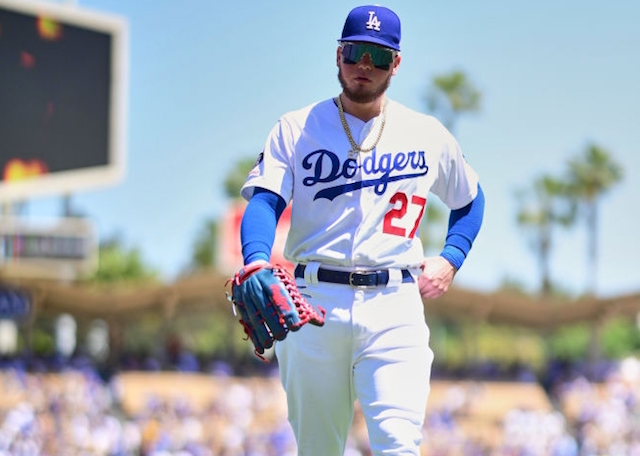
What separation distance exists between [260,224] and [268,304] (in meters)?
0.32

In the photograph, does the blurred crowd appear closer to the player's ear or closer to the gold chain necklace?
the gold chain necklace

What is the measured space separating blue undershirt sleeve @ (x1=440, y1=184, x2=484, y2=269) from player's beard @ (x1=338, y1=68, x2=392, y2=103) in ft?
1.98

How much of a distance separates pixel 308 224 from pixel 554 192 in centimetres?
4625

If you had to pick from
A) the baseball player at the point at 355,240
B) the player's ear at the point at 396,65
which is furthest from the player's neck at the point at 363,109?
the player's ear at the point at 396,65

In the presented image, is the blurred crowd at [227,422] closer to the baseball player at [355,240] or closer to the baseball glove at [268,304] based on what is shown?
the baseball player at [355,240]

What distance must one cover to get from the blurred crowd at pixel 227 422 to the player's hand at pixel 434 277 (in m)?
9.93

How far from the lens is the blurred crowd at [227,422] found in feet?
51.5

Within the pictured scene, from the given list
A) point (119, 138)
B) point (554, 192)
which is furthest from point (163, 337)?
point (554, 192)

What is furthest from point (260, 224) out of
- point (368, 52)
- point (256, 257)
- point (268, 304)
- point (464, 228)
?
point (464, 228)

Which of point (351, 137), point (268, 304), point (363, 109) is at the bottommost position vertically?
point (268, 304)

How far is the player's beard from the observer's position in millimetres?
3818

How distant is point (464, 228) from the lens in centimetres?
418

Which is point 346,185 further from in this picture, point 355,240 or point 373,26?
point 373,26

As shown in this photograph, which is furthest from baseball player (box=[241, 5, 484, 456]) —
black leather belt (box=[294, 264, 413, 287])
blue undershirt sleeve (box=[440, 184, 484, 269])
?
blue undershirt sleeve (box=[440, 184, 484, 269])
